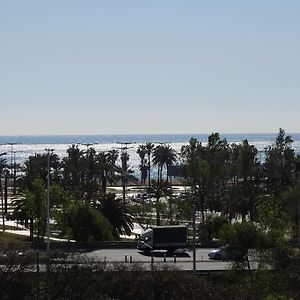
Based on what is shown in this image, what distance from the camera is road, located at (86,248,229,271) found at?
1518 inches

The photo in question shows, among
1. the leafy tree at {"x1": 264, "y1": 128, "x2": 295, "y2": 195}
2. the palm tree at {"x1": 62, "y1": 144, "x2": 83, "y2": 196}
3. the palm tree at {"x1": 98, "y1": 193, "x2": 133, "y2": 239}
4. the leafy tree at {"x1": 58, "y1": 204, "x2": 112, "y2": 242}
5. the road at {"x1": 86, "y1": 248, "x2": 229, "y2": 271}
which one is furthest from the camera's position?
the palm tree at {"x1": 62, "y1": 144, "x2": 83, "y2": 196}

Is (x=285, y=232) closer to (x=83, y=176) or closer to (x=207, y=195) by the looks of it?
(x=207, y=195)

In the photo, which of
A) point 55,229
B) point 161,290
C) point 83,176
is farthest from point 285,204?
point 83,176

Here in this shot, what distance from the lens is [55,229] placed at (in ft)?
190

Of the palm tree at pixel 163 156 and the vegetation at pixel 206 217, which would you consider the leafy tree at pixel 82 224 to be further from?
the palm tree at pixel 163 156

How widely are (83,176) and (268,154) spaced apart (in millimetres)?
26462

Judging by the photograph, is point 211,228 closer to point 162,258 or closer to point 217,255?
point 162,258

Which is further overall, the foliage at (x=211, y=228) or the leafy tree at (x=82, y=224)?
the foliage at (x=211, y=228)

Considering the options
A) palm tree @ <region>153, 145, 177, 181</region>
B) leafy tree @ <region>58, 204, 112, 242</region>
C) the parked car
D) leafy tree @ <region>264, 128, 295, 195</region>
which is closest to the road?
the parked car

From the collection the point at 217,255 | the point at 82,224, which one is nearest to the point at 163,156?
the point at 82,224

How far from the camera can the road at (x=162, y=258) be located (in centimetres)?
3856

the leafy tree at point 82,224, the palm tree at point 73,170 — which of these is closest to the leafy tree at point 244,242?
the leafy tree at point 82,224

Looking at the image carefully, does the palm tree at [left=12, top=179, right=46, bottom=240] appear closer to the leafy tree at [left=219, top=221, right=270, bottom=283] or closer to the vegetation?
the vegetation

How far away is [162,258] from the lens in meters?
43.6
